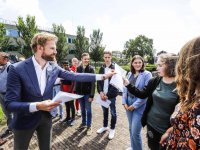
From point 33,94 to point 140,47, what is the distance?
184 ft

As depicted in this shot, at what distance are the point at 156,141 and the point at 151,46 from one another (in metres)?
60.3

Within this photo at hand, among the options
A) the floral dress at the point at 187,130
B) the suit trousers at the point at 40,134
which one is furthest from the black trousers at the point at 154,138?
the suit trousers at the point at 40,134

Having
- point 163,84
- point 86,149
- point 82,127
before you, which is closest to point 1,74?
point 82,127

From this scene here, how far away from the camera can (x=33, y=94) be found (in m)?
1.67

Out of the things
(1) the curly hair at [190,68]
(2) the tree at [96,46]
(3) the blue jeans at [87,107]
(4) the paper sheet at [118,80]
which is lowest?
(3) the blue jeans at [87,107]

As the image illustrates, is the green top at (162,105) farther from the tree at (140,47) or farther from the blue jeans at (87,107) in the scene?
the tree at (140,47)

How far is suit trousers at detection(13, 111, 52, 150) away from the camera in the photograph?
1715 mm

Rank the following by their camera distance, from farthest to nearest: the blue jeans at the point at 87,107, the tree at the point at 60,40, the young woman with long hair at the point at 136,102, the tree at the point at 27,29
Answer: the tree at the point at 60,40, the tree at the point at 27,29, the blue jeans at the point at 87,107, the young woman with long hair at the point at 136,102

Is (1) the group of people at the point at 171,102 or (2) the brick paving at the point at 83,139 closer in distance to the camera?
(1) the group of people at the point at 171,102

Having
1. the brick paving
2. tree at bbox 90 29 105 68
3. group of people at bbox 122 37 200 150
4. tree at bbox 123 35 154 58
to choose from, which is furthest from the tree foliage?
group of people at bbox 122 37 200 150

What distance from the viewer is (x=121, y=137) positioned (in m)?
3.29

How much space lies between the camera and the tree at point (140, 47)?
52.1 metres

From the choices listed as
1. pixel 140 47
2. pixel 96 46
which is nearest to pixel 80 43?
pixel 96 46

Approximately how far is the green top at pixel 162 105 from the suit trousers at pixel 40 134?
1.82 metres
